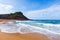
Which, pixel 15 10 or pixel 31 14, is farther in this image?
pixel 15 10

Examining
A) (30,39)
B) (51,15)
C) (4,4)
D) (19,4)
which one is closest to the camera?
(30,39)

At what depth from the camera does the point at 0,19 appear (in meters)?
6.08

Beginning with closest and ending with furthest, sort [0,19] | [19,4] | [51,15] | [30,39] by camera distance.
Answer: [30,39]
[51,15]
[19,4]
[0,19]

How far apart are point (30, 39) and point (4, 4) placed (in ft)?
6.98

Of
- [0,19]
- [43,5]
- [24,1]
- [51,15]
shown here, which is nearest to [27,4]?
[24,1]

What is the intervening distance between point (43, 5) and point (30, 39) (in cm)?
160

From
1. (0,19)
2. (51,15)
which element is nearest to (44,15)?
(51,15)

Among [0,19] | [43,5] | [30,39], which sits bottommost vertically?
[30,39]

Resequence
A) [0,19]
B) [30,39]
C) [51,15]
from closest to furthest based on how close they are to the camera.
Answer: [30,39] < [51,15] < [0,19]

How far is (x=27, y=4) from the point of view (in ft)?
13.0

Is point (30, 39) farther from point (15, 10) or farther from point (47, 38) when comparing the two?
point (15, 10)

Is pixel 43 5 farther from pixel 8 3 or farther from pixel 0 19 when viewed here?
pixel 0 19

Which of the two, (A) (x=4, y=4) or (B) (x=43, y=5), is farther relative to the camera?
(A) (x=4, y=4)

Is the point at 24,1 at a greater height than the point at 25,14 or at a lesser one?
greater
